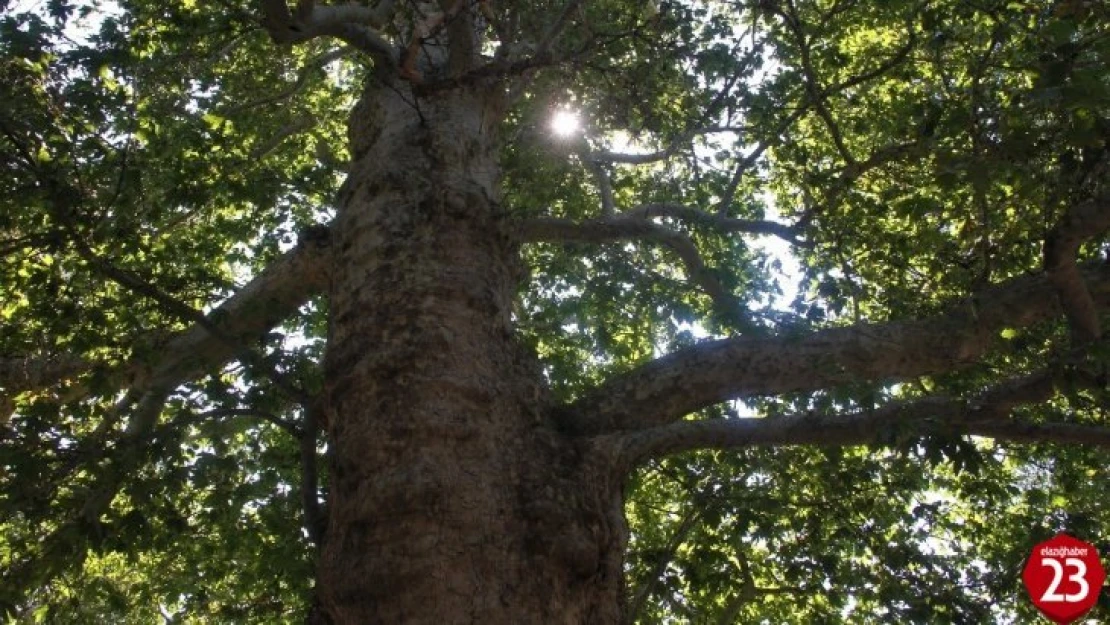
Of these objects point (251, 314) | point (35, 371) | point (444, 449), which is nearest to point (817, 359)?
point (444, 449)

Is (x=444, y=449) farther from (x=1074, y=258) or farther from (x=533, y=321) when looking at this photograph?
(x=533, y=321)

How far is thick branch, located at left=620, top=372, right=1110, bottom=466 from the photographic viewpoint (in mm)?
2902

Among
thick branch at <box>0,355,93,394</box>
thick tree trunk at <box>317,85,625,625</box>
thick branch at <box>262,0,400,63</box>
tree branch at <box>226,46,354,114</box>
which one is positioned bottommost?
thick tree trunk at <box>317,85,625,625</box>

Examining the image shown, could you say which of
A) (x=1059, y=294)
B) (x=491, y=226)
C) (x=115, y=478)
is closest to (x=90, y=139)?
(x=115, y=478)

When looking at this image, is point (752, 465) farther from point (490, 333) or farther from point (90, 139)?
point (90, 139)

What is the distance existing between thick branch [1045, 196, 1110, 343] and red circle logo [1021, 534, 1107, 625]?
2.65 m

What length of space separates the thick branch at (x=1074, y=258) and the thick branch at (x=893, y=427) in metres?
0.31

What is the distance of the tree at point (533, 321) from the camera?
2629 millimetres

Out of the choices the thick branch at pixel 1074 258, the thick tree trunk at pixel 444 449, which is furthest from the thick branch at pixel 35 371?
the thick branch at pixel 1074 258

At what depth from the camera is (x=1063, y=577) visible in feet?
19.1

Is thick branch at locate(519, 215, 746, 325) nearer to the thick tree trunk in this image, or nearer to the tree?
the tree

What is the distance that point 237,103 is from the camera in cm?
791

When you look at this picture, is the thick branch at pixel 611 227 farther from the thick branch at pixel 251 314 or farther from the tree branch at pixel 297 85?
the tree branch at pixel 297 85

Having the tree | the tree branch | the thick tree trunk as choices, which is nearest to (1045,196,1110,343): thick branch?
the tree
